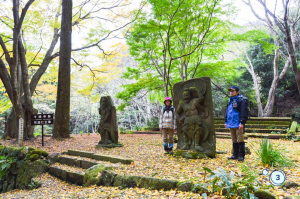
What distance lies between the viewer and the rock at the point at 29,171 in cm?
599

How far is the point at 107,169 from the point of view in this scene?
4434mm

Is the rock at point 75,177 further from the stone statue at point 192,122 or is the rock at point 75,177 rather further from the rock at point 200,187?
the rock at point 200,187

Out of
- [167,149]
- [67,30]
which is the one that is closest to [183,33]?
[67,30]

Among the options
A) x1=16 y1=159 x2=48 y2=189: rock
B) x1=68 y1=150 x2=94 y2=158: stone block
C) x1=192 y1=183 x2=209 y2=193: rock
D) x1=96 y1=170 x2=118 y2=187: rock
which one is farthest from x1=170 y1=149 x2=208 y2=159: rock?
x1=16 y1=159 x2=48 y2=189: rock

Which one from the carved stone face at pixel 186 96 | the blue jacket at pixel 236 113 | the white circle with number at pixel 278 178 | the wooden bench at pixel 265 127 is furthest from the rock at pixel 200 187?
the wooden bench at pixel 265 127

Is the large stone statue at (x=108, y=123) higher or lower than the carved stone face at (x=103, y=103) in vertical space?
lower

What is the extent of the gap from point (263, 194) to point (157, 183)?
1.59m

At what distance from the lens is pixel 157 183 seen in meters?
3.39

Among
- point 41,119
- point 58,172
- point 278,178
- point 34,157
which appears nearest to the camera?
point 278,178

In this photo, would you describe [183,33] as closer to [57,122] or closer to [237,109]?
[237,109]

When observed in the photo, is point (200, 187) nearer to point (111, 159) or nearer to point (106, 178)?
point (106, 178)

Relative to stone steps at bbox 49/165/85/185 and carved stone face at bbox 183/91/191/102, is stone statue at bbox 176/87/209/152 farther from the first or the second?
stone steps at bbox 49/165/85/185

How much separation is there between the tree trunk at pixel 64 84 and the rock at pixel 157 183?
7.00m

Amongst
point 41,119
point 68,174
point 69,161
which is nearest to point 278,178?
point 68,174
